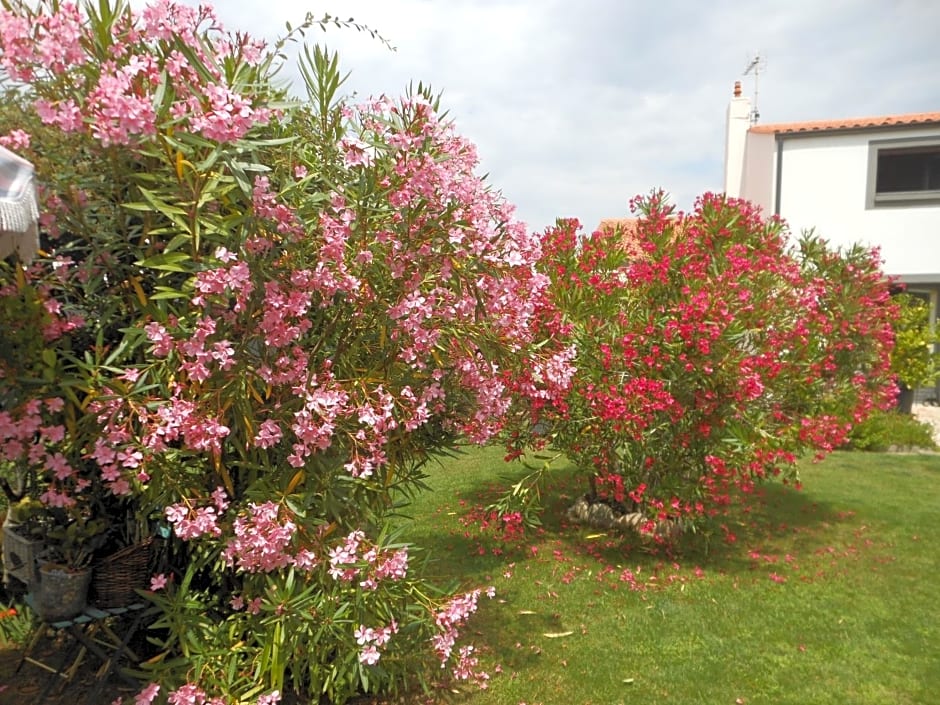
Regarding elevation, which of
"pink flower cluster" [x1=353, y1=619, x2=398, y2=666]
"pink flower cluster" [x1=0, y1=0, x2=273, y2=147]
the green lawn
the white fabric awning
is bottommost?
the green lawn

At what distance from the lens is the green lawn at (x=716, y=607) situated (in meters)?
3.83

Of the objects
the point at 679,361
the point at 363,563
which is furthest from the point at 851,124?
the point at 363,563

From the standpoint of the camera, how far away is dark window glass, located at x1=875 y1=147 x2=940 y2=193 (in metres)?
14.5

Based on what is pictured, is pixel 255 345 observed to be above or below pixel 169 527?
above

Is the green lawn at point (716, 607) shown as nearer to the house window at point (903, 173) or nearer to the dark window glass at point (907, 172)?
the house window at point (903, 173)

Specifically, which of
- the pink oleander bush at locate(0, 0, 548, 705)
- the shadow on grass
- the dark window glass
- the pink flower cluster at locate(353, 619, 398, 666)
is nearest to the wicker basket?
the pink oleander bush at locate(0, 0, 548, 705)

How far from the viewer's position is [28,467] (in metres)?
3.15

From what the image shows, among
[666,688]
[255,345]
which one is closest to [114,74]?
[255,345]

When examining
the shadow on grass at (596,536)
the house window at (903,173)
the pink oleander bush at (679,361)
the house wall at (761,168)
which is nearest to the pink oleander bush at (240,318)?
the pink oleander bush at (679,361)

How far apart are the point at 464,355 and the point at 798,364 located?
4041mm

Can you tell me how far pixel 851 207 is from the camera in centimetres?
1405

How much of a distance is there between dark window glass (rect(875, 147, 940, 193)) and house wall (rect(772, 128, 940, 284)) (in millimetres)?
703

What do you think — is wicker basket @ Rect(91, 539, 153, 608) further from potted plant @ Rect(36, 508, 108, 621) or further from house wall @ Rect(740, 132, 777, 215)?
house wall @ Rect(740, 132, 777, 215)

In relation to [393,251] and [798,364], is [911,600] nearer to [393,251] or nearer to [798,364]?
[798,364]
